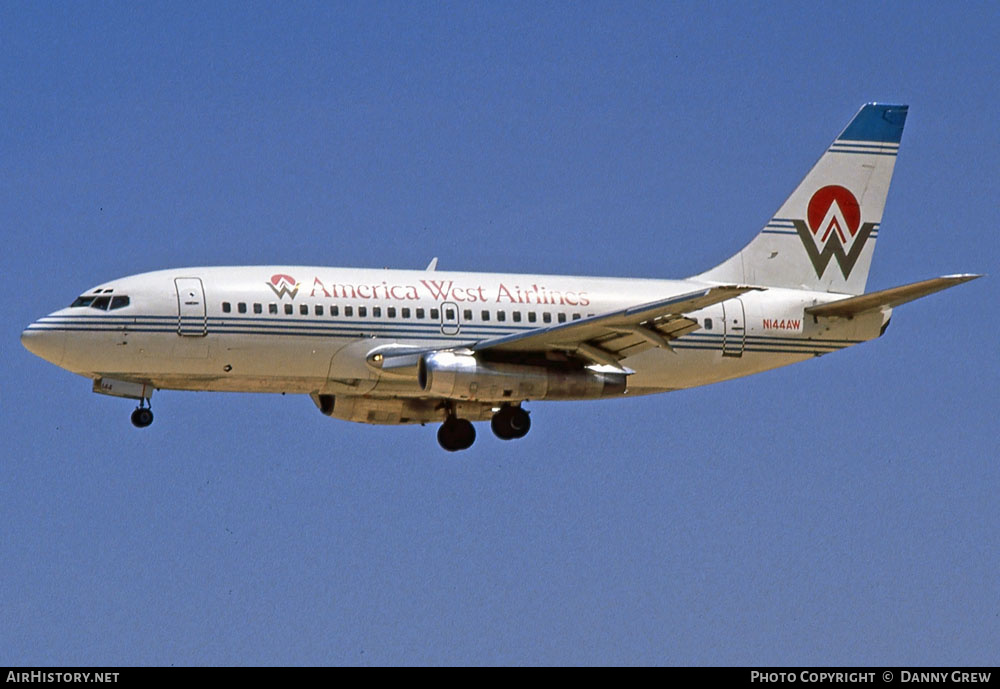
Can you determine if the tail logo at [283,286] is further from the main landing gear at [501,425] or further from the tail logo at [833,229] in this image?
the tail logo at [833,229]

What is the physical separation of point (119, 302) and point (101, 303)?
0.43m

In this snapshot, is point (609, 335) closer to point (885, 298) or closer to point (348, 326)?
point (348, 326)

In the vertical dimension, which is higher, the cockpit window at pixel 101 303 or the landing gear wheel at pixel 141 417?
the cockpit window at pixel 101 303

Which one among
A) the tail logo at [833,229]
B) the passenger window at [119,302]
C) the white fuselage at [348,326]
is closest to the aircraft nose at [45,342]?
the white fuselage at [348,326]

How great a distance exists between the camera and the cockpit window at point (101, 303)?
47469mm

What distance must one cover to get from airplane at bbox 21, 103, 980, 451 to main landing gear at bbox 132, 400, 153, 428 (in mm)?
39

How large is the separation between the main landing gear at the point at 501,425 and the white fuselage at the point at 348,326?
2.17 m

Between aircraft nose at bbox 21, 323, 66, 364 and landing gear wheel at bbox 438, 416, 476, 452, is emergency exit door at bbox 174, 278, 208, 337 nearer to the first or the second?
aircraft nose at bbox 21, 323, 66, 364

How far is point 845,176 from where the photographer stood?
181 feet

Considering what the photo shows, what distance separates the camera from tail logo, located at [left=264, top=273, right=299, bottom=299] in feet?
158

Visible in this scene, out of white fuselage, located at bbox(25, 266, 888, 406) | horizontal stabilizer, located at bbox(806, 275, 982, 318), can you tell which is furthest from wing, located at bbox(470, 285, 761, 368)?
horizontal stabilizer, located at bbox(806, 275, 982, 318)

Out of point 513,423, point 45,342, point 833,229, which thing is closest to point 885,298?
point 833,229
